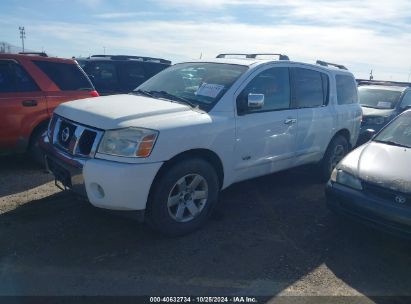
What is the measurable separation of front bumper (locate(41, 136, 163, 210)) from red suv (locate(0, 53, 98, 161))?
2183 mm

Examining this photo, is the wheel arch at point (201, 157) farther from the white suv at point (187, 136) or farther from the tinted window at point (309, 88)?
the tinted window at point (309, 88)

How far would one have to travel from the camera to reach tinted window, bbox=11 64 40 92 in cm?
558

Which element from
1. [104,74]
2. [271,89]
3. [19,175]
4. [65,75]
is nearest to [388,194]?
[271,89]

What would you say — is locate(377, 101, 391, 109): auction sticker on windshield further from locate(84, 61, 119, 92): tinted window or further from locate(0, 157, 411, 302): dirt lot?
locate(84, 61, 119, 92): tinted window

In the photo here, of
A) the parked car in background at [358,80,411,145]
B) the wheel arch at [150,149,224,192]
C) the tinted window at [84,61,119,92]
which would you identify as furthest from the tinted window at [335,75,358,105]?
the tinted window at [84,61,119,92]

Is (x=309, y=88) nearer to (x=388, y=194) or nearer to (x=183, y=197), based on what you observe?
(x=388, y=194)

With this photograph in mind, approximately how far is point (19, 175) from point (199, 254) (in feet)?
10.7

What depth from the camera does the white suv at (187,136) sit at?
3.43 m

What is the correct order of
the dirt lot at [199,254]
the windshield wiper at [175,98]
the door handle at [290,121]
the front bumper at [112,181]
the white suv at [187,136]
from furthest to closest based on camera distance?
1. the door handle at [290,121]
2. the windshield wiper at [175,98]
3. the white suv at [187,136]
4. the front bumper at [112,181]
5. the dirt lot at [199,254]

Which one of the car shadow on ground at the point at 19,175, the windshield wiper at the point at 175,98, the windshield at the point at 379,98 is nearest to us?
the windshield wiper at the point at 175,98

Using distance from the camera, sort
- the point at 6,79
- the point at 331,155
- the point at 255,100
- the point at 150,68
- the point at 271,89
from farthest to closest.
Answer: the point at 150,68, the point at 331,155, the point at 6,79, the point at 271,89, the point at 255,100

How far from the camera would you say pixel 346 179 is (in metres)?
4.07

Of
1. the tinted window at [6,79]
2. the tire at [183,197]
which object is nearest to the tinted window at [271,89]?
the tire at [183,197]

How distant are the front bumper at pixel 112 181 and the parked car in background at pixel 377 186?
1943 millimetres
